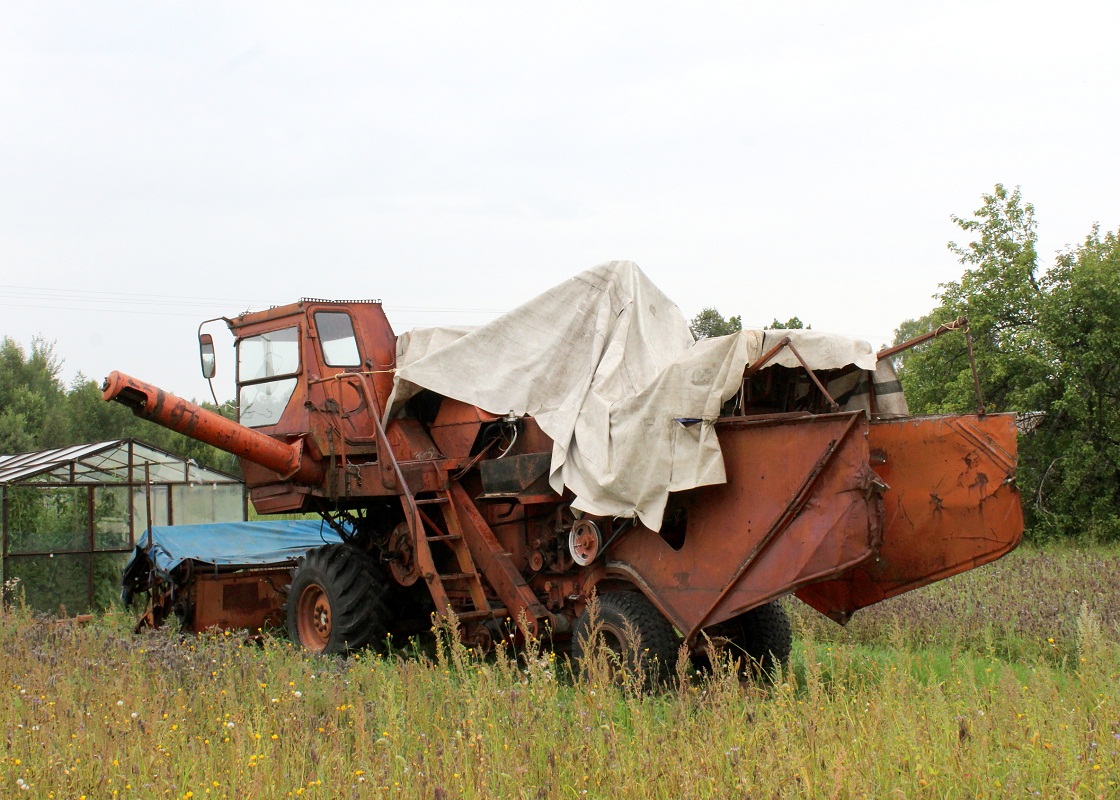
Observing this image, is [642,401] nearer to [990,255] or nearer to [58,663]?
[58,663]

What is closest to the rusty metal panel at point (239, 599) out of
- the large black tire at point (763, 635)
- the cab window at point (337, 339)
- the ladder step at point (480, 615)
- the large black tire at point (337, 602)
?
the large black tire at point (337, 602)

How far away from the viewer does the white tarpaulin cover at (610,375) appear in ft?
23.0

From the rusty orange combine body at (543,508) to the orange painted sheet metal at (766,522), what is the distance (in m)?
0.01

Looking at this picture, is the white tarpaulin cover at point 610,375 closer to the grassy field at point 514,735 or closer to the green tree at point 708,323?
the grassy field at point 514,735

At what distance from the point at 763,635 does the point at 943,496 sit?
185cm

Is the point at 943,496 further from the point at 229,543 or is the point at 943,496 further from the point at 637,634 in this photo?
the point at 229,543

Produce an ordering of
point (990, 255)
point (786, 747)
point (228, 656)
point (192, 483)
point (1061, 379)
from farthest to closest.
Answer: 1. point (990, 255)
2. point (1061, 379)
3. point (192, 483)
4. point (228, 656)
5. point (786, 747)

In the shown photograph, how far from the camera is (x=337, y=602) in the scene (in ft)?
30.3

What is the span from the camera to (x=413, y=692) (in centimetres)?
638

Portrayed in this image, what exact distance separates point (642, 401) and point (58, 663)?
4321 mm

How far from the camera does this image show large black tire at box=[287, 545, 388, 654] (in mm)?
9180

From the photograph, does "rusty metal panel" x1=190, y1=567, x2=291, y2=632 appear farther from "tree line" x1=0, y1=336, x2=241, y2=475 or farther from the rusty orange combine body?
"tree line" x1=0, y1=336, x2=241, y2=475

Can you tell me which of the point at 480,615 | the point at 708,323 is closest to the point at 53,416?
the point at 708,323

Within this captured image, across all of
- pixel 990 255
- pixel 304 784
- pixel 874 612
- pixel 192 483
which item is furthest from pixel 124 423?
pixel 304 784
